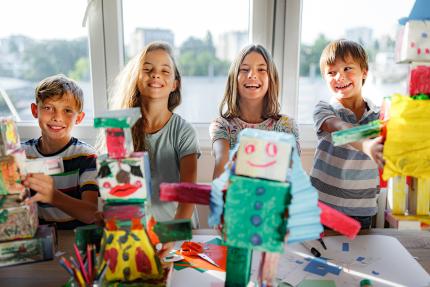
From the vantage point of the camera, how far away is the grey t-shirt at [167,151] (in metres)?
1.10

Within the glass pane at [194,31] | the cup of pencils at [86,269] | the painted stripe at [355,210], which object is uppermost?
the glass pane at [194,31]

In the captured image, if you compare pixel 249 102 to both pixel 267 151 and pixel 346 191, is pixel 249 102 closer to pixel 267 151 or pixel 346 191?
pixel 346 191

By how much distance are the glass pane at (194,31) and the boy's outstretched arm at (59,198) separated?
68cm

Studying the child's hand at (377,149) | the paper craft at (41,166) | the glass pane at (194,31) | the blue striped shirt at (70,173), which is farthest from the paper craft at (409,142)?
the glass pane at (194,31)

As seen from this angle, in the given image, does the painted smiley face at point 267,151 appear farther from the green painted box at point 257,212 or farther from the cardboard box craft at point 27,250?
the cardboard box craft at point 27,250

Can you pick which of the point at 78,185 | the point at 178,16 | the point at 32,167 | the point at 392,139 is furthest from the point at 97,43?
the point at 392,139

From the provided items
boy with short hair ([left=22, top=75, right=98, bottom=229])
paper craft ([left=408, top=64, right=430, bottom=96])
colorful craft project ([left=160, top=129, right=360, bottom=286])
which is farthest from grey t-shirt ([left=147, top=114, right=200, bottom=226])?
paper craft ([left=408, top=64, right=430, bottom=96])

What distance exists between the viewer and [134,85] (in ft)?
3.52

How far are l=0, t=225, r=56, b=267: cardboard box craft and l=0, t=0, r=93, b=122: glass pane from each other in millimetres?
941

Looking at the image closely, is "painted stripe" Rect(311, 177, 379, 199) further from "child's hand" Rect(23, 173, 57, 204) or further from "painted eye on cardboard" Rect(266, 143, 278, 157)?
"child's hand" Rect(23, 173, 57, 204)

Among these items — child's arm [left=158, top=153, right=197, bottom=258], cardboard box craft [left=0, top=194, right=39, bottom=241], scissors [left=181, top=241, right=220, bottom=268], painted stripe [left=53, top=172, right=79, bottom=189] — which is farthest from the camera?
painted stripe [left=53, top=172, right=79, bottom=189]

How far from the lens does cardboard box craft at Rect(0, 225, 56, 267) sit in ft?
2.31

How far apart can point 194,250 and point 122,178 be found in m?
0.33

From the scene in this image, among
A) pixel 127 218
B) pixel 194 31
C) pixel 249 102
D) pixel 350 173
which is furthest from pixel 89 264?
pixel 194 31
